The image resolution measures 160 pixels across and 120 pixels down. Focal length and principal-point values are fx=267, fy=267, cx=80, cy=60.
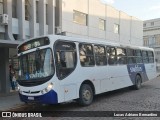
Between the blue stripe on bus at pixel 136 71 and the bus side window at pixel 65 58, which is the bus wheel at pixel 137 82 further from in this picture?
the bus side window at pixel 65 58

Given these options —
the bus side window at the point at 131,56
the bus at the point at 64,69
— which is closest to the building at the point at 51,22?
the bus at the point at 64,69

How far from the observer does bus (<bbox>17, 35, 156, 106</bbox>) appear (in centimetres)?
991

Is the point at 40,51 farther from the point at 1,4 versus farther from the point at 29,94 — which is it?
the point at 1,4

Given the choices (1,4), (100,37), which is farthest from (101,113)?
(100,37)

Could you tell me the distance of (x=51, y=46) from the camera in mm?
10055

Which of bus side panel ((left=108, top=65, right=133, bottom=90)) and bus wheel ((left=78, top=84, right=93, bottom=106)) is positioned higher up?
bus side panel ((left=108, top=65, right=133, bottom=90))

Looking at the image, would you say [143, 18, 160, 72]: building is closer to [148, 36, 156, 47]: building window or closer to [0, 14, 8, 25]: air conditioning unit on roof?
[148, 36, 156, 47]: building window

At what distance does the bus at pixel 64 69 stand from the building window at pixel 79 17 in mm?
8541

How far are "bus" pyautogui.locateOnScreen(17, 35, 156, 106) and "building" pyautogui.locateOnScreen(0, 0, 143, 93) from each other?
2.41 m

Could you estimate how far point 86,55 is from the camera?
11922 mm

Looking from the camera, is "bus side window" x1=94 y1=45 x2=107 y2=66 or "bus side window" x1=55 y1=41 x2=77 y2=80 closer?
"bus side window" x1=55 y1=41 x2=77 y2=80

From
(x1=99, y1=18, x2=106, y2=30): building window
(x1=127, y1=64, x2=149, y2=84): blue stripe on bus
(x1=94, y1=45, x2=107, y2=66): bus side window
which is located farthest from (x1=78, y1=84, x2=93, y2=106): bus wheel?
(x1=99, y1=18, x2=106, y2=30): building window

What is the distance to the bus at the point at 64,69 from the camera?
9906 mm

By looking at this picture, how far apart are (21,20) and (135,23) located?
72.8 feet
